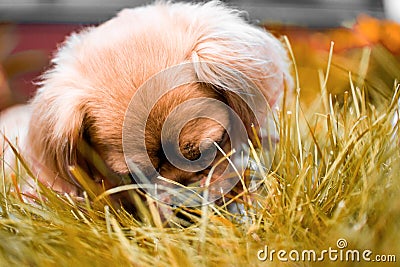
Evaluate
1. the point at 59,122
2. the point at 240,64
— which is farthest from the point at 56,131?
the point at 240,64

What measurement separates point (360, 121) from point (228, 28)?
20.9 inches

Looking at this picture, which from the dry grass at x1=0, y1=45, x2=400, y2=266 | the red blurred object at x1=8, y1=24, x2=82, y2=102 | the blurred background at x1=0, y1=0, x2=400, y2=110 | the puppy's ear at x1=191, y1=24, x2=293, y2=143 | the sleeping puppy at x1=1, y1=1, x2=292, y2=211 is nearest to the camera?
the dry grass at x1=0, y1=45, x2=400, y2=266

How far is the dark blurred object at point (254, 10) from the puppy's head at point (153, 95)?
1.77 metres

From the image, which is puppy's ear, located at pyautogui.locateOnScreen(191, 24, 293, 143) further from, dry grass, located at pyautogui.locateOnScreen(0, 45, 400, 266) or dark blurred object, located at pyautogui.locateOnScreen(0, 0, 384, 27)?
dark blurred object, located at pyautogui.locateOnScreen(0, 0, 384, 27)

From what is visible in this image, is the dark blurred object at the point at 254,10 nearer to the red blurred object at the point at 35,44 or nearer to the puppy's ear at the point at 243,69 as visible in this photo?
the red blurred object at the point at 35,44

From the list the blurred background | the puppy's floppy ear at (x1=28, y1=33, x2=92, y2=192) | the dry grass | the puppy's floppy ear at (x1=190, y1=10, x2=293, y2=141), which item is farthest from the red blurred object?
the dry grass

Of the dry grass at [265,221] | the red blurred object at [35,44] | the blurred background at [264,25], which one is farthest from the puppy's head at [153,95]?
the red blurred object at [35,44]

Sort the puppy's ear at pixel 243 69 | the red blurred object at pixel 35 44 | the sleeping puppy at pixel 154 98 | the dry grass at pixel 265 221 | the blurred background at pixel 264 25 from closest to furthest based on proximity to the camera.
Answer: the dry grass at pixel 265 221
the sleeping puppy at pixel 154 98
the puppy's ear at pixel 243 69
the blurred background at pixel 264 25
the red blurred object at pixel 35 44

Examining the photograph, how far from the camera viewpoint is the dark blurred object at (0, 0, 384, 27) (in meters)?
3.59

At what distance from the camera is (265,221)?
1.22m

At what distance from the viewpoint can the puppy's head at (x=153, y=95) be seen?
1495mm

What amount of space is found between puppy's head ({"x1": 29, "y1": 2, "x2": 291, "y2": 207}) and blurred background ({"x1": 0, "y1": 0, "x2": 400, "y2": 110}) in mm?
819

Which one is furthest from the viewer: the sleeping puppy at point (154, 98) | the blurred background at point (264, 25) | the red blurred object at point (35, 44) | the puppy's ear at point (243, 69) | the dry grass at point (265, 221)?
the red blurred object at point (35, 44)

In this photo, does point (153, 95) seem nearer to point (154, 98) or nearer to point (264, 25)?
point (154, 98)
